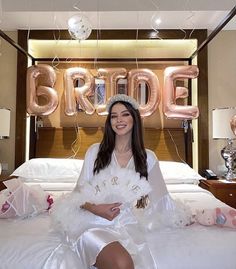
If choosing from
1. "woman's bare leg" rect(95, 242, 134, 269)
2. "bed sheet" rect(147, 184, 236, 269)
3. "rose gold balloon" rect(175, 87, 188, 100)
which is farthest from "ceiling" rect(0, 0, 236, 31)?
"woman's bare leg" rect(95, 242, 134, 269)

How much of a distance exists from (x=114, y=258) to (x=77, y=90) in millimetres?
2378

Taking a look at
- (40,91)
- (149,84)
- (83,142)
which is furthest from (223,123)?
(40,91)

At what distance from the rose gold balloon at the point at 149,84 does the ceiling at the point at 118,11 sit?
0.59m

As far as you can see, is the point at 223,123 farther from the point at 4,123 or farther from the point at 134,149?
the point at 4,123

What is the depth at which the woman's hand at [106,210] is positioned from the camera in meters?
1.47

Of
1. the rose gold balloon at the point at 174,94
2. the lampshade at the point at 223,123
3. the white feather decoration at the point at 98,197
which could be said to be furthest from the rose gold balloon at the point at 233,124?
the white feather decoration at the point at 98,197

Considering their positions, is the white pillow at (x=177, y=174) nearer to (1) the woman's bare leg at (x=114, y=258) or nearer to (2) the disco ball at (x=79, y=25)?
(2) the disco ball at (x=79, y=25)

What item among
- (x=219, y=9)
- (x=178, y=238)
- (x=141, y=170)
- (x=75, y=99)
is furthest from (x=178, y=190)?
(x=219, y=9)

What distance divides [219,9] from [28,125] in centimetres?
246

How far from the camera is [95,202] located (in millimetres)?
1566

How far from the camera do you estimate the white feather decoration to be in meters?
1.50

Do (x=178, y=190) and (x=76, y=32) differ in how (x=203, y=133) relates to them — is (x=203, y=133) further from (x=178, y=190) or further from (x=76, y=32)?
(x=76, y=32)

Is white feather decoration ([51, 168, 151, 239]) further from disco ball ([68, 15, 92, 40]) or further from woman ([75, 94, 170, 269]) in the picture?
disco ball ([68, 15, 92, 40])

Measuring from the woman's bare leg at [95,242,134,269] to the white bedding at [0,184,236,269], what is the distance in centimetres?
14
